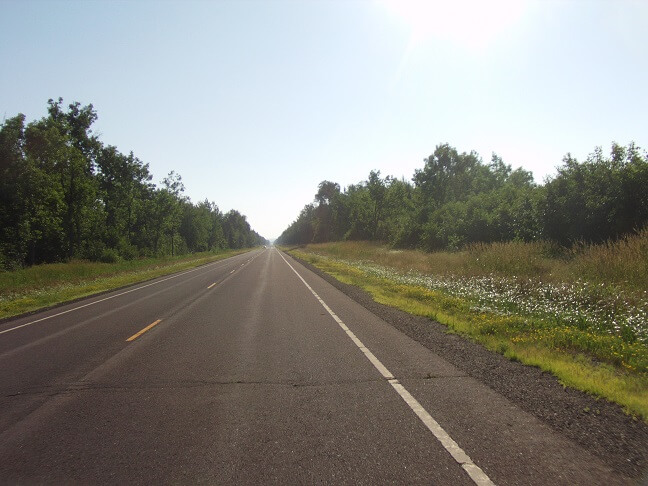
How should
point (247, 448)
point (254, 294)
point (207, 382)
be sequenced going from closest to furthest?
1. point (247, 448)
2. point (207, 382)
3. point (254, 294)

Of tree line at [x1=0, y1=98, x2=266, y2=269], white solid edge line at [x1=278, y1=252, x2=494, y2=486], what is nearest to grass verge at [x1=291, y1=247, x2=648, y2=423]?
white solid edge line at [x1=278, y1=252, x2=494, y2=486]

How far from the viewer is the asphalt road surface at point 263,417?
318 cm

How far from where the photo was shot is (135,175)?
53.2 metres

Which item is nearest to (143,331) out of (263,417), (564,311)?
(263,417)

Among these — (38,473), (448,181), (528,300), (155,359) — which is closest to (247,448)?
A: (38,473)

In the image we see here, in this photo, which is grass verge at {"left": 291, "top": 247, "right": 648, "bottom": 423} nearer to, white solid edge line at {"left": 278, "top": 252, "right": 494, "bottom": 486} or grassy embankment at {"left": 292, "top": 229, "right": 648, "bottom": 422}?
grassy embankment at {"left": 292, "top": 229, "right": 648, "bottom": 422}

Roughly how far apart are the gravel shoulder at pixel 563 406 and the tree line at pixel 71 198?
3299 cm

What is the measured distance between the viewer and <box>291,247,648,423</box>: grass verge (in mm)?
4859

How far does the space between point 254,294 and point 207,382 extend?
10.2 meters

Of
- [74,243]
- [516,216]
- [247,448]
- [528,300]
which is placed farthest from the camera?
[74,243]

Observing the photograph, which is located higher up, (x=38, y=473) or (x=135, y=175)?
(x=135, y=175)

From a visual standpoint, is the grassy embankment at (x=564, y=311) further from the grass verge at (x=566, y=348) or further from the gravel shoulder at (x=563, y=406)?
→ the gravel shoulder at (x=563, y=406)


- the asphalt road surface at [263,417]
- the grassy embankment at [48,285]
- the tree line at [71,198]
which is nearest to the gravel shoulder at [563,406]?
the asphalt road surface at [263,417]

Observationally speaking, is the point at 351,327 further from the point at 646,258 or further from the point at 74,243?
the point at 74,243
